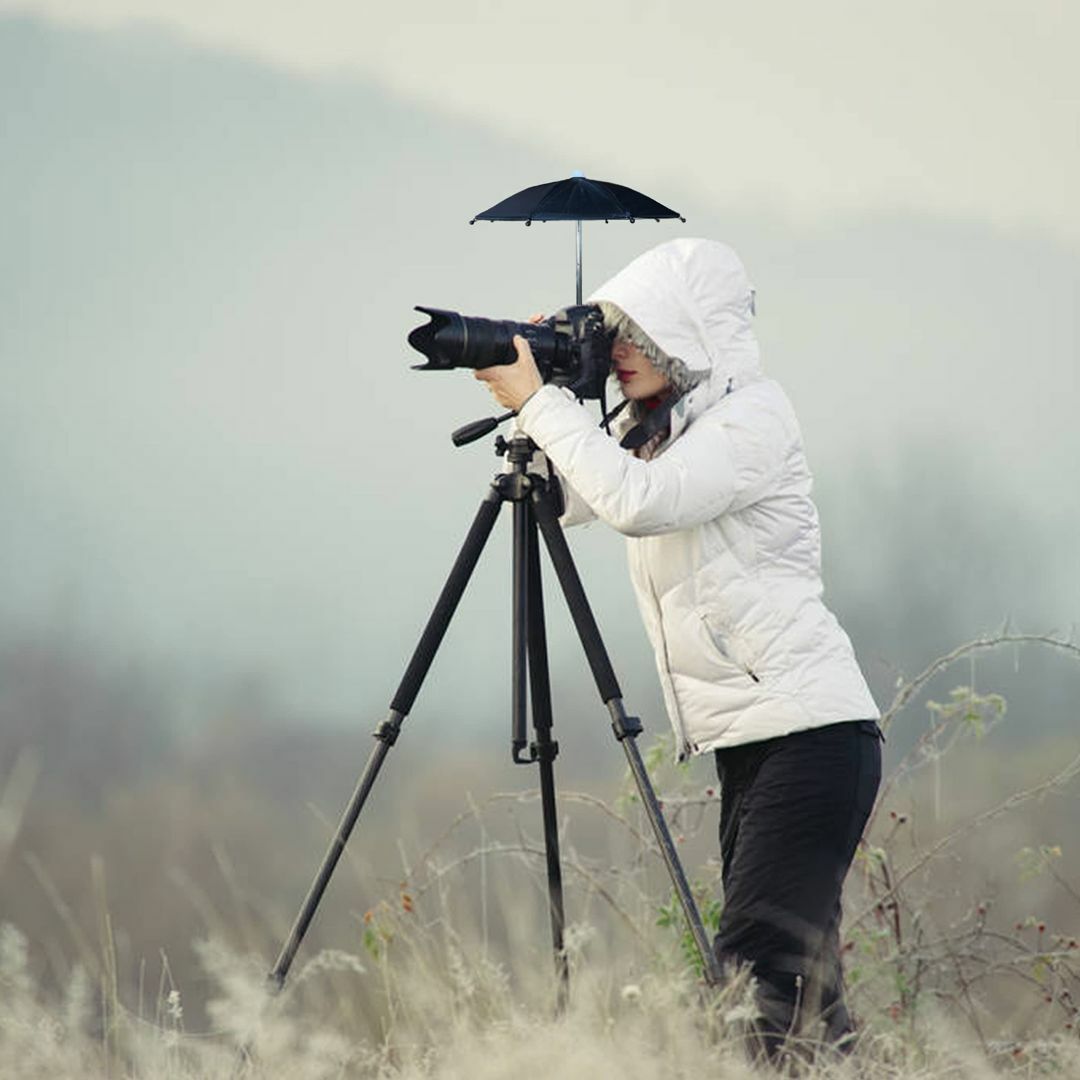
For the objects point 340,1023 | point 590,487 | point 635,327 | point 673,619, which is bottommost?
point 340,1023

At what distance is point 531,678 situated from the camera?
3020mm

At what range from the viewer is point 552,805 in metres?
3.06

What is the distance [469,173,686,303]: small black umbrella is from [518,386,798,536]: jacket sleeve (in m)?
0.80

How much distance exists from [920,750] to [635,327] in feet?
5.91

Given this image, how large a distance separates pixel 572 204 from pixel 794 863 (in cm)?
145

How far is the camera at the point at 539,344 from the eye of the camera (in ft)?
9.04

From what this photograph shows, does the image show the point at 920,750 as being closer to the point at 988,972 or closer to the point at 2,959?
the point at 988,972

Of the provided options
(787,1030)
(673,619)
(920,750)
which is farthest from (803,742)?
(920,750)

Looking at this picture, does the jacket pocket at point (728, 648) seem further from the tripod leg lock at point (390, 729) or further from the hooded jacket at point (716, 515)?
the tripod leg lock at point (390, 729)

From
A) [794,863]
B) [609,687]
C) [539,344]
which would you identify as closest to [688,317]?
[539,344]

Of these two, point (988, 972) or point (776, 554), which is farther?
point (988, 972)

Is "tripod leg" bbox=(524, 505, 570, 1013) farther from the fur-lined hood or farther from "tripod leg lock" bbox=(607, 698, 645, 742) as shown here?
the fur-lined hood

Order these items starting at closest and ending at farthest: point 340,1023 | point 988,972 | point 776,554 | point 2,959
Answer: point 2,959 → point 776,554 → point 340,1023 → point 988,972

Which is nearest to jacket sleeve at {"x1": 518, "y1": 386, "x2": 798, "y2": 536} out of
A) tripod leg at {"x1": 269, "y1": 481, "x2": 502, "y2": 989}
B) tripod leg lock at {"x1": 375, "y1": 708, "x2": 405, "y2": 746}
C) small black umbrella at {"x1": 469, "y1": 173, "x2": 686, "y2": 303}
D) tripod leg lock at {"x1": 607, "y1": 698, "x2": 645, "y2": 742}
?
tripod leg at {"x1": 269, "y1": 481, "x2": 502, "y2": 989}
